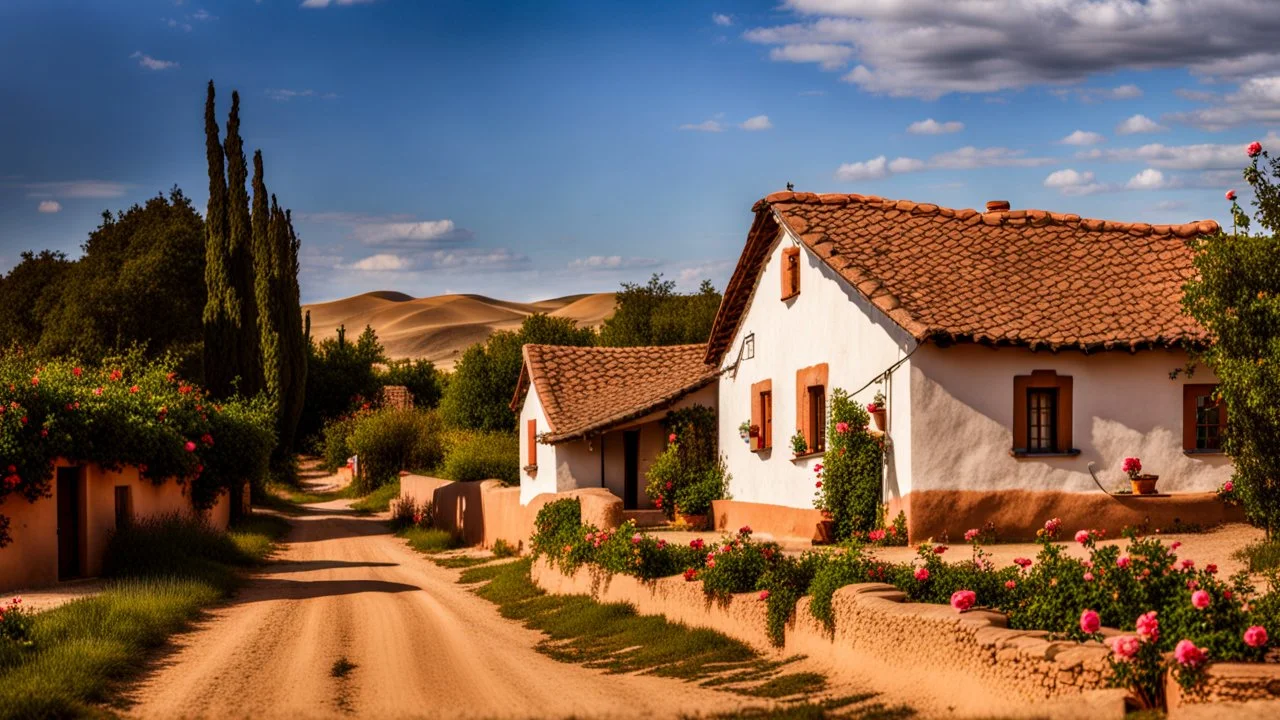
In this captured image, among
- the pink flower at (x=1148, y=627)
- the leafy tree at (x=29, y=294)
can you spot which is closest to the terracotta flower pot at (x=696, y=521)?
the pink flower at (x=1148, y=627)

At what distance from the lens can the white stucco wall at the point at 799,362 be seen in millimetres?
19188

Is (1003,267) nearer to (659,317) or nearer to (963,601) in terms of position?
(963,601)

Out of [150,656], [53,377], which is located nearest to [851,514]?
[150,656]

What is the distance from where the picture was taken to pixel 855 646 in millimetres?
11305

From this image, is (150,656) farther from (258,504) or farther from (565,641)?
(258,504)

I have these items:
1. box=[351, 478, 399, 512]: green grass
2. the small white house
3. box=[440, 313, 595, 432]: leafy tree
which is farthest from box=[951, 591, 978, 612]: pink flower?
box=[440, 313, 595, 432]: leafy tree

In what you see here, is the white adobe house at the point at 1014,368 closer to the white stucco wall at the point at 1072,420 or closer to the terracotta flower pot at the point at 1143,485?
the white stucco wall at the point at 1072,420

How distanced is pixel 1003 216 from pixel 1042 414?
468cm

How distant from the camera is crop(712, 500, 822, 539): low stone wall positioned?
21438mm

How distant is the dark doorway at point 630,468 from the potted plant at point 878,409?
10120mm

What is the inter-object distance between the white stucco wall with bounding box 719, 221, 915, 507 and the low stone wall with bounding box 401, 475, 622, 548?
3.04 metres

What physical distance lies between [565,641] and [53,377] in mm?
11840

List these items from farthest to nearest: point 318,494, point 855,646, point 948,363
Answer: point 318,494 → point 948,363 → point 855,646

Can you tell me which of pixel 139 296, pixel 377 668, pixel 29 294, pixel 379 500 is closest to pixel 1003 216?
pixel 377 668
